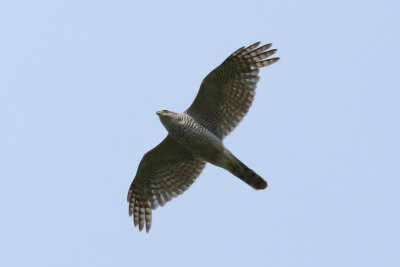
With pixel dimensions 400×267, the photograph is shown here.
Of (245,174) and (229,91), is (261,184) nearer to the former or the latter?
(245,174)

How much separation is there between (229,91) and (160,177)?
2662 mm

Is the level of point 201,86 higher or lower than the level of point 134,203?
higher

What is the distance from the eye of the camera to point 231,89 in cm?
1919

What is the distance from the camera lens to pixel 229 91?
63.0ft

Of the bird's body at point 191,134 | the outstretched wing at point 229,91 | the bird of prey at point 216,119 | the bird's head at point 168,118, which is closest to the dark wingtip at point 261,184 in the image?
the bird of prey at point 216,119

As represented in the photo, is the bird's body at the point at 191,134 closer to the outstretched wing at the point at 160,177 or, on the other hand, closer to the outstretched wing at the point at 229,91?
the outstretched wing at the point at 229,91

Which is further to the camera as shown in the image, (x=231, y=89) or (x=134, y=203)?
(x=134, y=203)

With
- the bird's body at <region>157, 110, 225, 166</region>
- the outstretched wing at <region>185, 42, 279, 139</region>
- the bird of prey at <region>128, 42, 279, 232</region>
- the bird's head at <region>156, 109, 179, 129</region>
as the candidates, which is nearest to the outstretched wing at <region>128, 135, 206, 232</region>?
Result: the bird of prey at <region>128, 42, 279, 232</region>

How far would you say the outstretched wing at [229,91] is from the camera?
1900 cm

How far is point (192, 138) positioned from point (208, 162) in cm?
89

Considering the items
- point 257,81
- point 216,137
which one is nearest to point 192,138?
point 216,137

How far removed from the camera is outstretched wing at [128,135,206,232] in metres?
19.8

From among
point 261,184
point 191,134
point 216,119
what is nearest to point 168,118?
point 191,134

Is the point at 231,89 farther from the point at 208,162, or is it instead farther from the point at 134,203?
the point at 134,203
